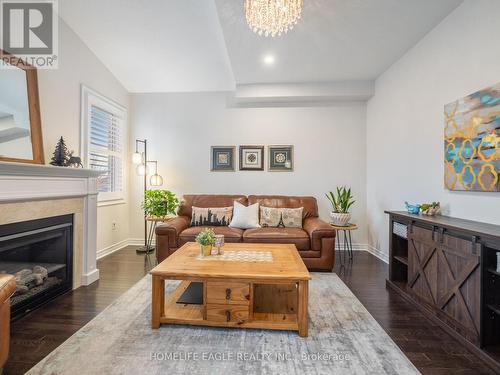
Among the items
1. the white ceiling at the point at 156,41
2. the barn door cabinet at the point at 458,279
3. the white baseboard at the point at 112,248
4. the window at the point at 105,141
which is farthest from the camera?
the white baseboard at the point at 112,248

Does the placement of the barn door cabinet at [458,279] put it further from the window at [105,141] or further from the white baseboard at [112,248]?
the white baseboard at [112,248]

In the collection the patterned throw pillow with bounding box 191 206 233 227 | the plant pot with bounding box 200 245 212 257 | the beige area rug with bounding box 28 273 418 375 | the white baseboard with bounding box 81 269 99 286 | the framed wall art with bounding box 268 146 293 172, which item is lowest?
the beige area rug with bounding box 28 273 418 375

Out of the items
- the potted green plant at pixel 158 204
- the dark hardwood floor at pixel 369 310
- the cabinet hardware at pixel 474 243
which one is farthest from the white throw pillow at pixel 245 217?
the cabinet hardware at pixel 474 243

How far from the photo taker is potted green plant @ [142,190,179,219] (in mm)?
3738

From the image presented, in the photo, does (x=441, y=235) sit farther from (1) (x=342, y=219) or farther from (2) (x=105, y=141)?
(2) (x=105, y=141)

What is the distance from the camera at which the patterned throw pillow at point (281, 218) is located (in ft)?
12.0

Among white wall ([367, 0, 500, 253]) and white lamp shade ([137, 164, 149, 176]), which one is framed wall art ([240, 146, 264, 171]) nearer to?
white lamp shade ([137, 164, 149, 176])

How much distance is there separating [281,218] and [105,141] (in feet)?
9.71

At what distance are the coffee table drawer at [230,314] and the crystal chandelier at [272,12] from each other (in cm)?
229

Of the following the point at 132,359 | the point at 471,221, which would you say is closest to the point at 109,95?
the point at 132,359

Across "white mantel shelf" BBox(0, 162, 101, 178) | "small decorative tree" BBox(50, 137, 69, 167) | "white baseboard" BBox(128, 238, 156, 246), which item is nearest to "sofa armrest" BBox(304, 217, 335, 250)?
"white mantel shelf" BBox(0, 162, 101, 178)

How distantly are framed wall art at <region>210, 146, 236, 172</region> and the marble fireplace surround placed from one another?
1.93 metres

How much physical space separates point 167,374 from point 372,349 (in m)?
1.33

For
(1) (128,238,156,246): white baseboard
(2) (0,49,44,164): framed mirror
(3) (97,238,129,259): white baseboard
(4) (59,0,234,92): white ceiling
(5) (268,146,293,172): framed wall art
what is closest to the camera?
(2) (0,49,44,164): framed mirror
